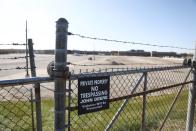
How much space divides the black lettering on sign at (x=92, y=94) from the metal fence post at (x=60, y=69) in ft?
0.66

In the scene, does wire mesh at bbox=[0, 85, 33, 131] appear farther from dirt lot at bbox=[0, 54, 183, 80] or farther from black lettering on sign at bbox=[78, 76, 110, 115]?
black lettering on sign at bbox=[78, 76, 110, 115]

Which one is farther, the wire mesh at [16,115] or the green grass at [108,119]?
the green grass at [108,119]

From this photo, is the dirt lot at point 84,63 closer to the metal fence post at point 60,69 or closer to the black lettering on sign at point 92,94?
the black lettering on sign at point 92,94

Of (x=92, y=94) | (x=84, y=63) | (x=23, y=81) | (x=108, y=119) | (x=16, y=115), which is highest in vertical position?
(x=23, y=81)

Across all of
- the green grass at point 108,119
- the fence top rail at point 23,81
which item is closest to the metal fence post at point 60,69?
the fence top rail at point 23,81

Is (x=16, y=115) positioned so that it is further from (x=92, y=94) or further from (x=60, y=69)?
(x=60, y=69)

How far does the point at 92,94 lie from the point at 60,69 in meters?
A: 0.46

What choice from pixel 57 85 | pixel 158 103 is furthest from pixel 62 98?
pixel 158 103

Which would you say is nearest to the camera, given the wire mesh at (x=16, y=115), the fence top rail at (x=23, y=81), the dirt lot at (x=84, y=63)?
the fence top rail at (x=23, y=81)

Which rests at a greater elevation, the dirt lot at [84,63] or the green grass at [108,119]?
the green grass at [108,119]

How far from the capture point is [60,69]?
8.29ft

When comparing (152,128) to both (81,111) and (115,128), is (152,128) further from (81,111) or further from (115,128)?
(81,111)

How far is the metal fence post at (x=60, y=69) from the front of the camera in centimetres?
250

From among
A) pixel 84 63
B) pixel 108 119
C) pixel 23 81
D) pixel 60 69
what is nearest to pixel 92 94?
pixel 60 69
